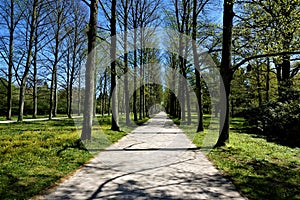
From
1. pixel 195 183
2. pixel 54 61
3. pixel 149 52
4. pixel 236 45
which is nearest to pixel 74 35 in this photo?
pixel 54 61

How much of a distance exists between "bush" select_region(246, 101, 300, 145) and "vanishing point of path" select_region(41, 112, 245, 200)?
8.15 meters

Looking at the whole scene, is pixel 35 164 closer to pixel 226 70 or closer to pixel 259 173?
pixel 259 173

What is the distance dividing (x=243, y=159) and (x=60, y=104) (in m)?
51.2

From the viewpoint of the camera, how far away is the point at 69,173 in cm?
585

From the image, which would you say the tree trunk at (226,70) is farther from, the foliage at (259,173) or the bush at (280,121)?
the bush at (280,121)

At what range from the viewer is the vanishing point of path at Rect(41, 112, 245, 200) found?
449cm

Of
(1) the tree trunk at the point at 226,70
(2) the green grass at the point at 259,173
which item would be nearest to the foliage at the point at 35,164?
(2) the green grass at the point at 259,173

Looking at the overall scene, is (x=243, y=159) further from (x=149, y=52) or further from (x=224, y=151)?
(x=149, y=52)

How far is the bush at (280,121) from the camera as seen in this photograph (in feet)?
44.3

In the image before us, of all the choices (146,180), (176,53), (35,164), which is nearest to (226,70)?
(146,180)

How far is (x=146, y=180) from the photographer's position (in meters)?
5.36

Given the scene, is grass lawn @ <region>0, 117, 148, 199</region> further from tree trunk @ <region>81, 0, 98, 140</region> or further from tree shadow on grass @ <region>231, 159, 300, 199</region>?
tree shadow on grass @ <region>231, 159, 300, 199</region>

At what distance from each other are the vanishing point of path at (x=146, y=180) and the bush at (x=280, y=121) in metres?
8.15

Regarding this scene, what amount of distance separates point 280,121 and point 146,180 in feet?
40.2
